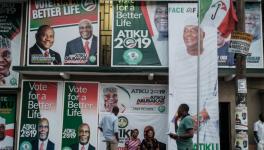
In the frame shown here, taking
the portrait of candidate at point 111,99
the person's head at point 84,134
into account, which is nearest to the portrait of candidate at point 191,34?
the portrait of candidate at point 111,99

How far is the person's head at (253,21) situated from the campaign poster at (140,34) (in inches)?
115

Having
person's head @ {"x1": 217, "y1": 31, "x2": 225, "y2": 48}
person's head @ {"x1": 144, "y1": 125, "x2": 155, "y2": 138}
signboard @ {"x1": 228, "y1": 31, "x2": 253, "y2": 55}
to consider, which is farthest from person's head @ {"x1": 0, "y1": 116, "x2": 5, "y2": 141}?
signboard @ {"x1": 228, "y1": 31, "x2": 253, "y2": 55}

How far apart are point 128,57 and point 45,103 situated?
3356 mm

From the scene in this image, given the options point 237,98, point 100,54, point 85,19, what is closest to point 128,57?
point 100,54

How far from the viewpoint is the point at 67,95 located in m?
16.4

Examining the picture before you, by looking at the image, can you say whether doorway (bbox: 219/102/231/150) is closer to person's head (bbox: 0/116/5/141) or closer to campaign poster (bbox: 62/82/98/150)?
campaign poster (bbox: 62/82/98/150)

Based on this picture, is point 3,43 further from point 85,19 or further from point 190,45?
point 190,45

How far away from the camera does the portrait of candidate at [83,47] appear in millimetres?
16375

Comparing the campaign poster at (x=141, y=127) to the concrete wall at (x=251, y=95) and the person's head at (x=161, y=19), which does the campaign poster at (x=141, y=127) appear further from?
the person's head at (x=161, y=19)

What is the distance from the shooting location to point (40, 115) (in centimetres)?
1634

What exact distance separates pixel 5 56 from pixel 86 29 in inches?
125

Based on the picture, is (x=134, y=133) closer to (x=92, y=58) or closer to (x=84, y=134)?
(x=84, y=134)

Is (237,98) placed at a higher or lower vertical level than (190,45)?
lower

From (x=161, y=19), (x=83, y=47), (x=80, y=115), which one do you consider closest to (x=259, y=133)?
(x=161, y=19)
